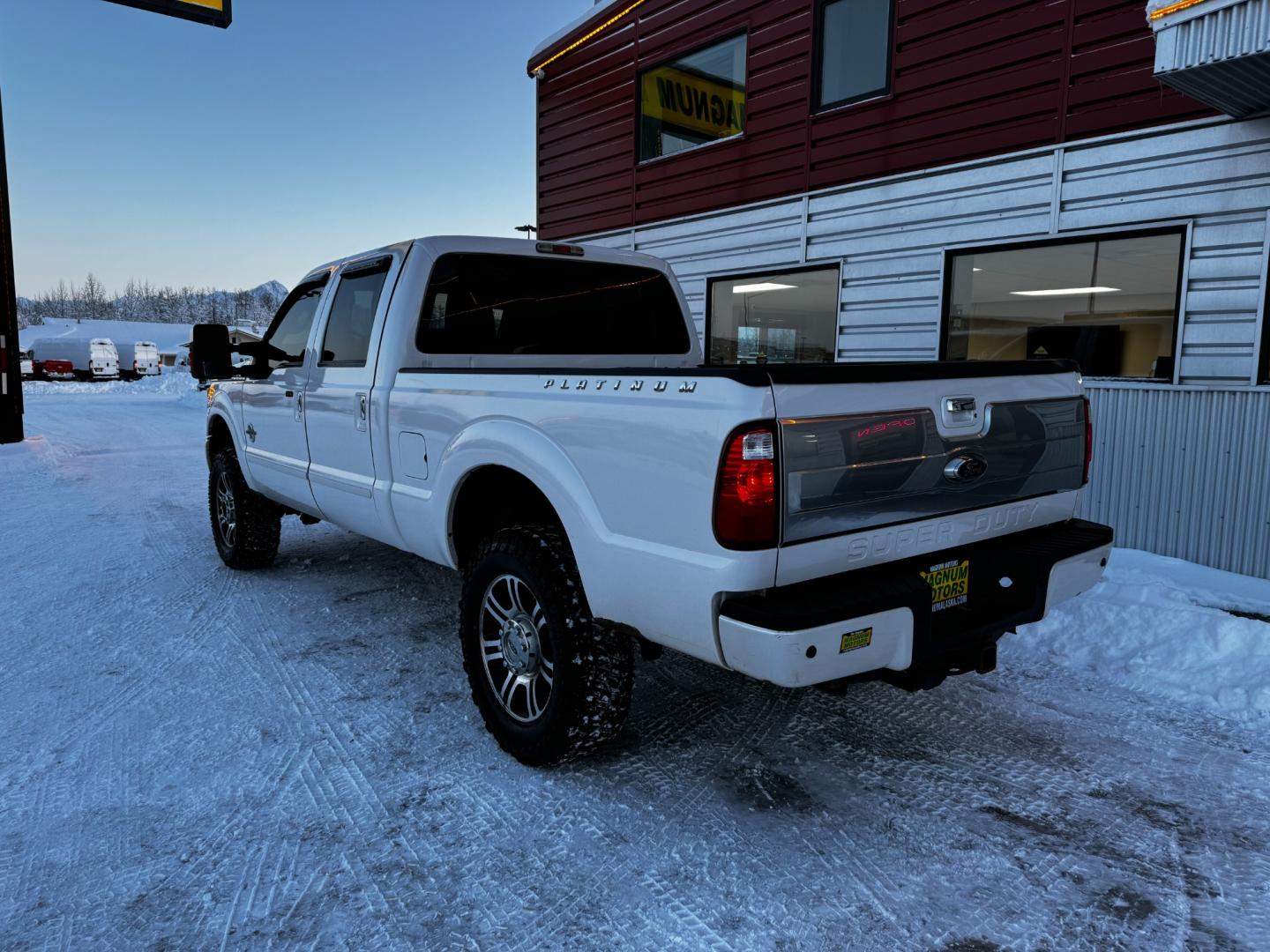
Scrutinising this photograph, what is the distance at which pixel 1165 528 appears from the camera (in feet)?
19.2

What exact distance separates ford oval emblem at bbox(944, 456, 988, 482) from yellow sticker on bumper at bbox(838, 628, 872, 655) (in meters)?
0.65

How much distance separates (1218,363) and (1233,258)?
2.27 feet

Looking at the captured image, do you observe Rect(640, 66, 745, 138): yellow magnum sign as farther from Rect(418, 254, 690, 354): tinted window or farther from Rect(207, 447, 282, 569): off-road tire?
Rect(207, 447, 282, 569): off-road tire

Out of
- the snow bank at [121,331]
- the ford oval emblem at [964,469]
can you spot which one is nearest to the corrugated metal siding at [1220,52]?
the ford oval emblem at [964,469]

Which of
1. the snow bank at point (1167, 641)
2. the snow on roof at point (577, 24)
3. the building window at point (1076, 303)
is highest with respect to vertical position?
the snow on roof at point (577, 24)

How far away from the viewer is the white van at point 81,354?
119 ft

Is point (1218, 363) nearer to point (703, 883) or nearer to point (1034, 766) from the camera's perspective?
point (1034, 766)

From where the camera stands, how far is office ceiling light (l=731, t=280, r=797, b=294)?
8.55 metres

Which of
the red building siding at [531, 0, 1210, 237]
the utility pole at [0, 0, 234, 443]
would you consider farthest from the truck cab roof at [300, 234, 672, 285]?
the utility pole at [0, 0, 234, 443]

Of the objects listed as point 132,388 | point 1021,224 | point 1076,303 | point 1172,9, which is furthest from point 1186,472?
point 132,388

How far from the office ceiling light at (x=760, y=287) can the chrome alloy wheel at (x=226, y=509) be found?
561 cm

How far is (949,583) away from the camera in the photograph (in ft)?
8.75

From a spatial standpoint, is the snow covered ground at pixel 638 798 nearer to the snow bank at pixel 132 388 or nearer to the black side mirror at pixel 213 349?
the black side mirror at pixel 213 349

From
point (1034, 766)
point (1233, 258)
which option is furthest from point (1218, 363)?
point (1034, 766)
